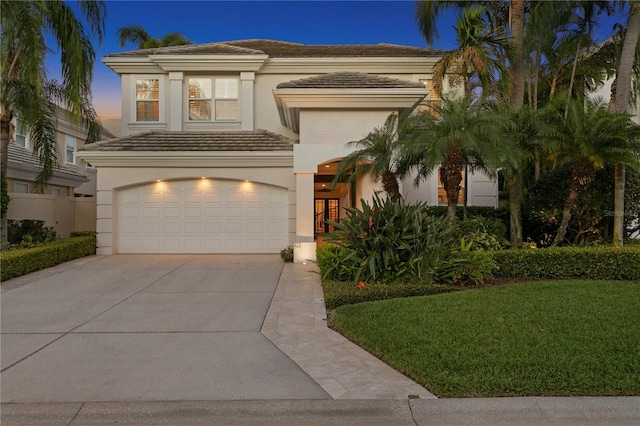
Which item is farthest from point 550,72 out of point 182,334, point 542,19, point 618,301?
point 182,334

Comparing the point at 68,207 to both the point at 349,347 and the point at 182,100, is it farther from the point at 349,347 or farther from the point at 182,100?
→ the point at 349,347

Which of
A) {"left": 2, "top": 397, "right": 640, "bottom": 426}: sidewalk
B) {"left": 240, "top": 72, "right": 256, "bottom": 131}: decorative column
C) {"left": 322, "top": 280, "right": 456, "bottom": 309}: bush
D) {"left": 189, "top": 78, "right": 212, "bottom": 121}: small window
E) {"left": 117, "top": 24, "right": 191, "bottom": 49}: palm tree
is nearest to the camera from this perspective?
{"left": 2, "top": 397, "right": 640, "bottom": 426}: sidewalk

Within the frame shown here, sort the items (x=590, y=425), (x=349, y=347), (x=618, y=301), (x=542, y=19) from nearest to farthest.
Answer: (x=590, y=425), (x=349, y=347), (x=618, y=301), (x=542, y=19)

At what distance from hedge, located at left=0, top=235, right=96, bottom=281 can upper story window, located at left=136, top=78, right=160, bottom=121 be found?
553cm

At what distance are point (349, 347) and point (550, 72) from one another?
50.2 feet

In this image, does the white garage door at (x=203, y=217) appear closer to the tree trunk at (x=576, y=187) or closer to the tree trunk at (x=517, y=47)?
the tree trunk at (x=517, y=47)

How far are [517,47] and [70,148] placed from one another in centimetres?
2191

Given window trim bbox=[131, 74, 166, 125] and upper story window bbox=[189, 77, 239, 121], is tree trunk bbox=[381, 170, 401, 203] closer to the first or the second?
upper story window bbox=[189, 77, 239, 121]

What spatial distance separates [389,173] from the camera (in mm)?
10328

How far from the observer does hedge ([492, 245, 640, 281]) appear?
856 cm

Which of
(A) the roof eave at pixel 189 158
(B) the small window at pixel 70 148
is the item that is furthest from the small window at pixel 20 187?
(A) the roof eave at pixel 189 158

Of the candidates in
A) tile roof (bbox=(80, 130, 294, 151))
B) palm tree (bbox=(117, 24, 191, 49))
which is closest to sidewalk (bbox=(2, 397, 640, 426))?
tile roof (bbox=(80, 130, 294, 151))

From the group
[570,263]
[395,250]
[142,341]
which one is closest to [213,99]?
[395,250]

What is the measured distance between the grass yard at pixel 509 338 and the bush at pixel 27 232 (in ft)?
35.1
